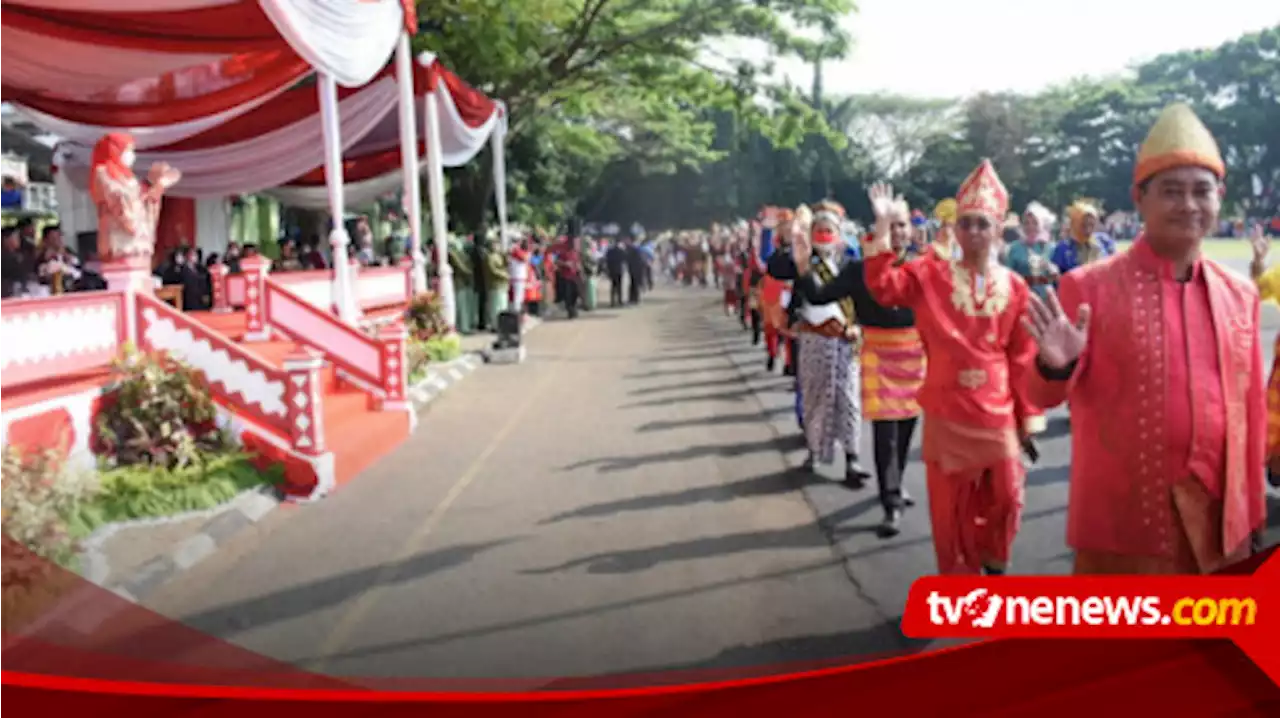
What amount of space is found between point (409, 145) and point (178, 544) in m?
6.87

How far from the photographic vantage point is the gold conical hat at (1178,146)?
2.15m

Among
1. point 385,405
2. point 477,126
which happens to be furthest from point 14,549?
point 477,126

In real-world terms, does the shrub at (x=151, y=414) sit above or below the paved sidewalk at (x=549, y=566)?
above

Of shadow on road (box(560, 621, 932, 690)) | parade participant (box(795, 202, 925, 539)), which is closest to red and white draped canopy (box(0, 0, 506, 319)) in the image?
shadow on road (box(560, 621, 932, 690))

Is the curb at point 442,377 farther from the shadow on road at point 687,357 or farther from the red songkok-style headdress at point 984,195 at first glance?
the red songkok-style headdress at point 984,195

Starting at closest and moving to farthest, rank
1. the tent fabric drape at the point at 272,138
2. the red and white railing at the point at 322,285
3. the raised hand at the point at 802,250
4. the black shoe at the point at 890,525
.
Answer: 1. the raised hand at the point at 802,250
2. the black shoe at the point at 890,525
3. the red and white railing at the point at 322,285
4. the tent fabric drape at the point at 272,138

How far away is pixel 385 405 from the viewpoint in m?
7.72

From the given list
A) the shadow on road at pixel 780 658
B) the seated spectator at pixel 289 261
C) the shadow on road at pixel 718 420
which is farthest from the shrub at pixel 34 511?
the seated spectator at pixel 289 261

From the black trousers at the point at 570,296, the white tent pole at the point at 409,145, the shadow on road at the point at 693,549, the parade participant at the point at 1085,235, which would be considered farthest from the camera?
the black trousers at the point at 570,296

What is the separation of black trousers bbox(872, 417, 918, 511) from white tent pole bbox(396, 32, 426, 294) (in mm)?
6833

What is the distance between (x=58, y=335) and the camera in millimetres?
4453

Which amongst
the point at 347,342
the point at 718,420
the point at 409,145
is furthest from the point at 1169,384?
the point at 409,145

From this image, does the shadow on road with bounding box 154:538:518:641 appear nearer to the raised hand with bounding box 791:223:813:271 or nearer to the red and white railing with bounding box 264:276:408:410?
the raised hand with bounding box 791:223:813:271

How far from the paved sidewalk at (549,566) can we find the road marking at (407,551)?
0.05 feet
